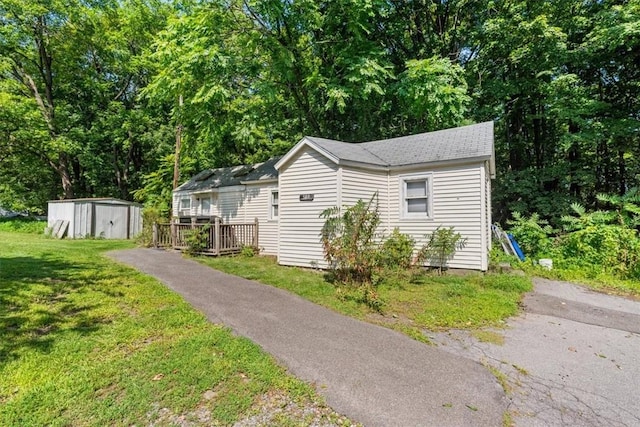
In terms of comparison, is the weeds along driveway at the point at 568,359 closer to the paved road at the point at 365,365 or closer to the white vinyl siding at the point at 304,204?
the paved road at the point at 365,365

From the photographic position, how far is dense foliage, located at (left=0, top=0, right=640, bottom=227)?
1304 centimetres

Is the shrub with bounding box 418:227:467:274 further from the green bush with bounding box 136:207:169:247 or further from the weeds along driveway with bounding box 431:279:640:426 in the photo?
the green bush with bounding box 136:207:169:247

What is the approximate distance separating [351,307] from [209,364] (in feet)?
9.96

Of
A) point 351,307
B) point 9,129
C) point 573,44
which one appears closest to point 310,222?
point 351,307

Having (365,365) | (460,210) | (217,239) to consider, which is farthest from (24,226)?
(365,365)

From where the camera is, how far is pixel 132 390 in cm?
322

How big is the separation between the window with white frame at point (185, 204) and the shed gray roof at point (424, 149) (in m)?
9.84

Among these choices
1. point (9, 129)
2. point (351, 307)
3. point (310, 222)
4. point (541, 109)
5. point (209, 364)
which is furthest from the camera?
point (9, 129)

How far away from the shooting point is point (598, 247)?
31.2ft

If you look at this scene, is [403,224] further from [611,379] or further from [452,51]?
[452,51]

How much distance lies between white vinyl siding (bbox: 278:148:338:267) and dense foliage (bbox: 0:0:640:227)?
493cm

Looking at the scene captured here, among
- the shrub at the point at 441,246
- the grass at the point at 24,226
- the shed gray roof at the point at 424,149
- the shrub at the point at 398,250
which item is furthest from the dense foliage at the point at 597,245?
the grass at the point at 24,226

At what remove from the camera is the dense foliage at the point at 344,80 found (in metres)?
13.0

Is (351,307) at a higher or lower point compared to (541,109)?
lower
